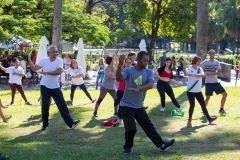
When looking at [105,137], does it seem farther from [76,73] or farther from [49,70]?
[76,73]

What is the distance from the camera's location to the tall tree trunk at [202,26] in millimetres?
19359

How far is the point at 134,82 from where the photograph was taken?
7.00 m

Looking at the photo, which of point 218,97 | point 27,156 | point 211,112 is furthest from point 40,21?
point 27,156

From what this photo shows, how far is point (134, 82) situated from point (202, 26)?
44.7ft

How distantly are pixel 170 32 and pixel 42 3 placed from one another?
1278 centimetres

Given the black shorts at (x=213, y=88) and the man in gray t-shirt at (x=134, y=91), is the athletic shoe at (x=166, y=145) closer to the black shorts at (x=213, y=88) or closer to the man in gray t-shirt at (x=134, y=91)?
the man in gray t-shirt at (x=134, y=91)

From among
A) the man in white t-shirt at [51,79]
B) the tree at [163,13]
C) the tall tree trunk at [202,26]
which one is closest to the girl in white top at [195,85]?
the man in white t-shirt at [51,79]

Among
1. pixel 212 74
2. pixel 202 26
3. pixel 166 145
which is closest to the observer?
pixel 166 145

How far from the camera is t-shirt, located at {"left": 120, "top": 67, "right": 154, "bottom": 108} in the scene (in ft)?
23.0

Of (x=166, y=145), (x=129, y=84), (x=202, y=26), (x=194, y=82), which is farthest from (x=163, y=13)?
(x=129, y=84)

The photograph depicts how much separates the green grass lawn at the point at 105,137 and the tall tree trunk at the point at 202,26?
7.42 meters

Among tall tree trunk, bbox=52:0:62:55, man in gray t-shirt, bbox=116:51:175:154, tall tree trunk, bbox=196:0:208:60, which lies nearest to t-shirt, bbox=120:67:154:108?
man in gray t-shirt, bbox=116:51:175:154

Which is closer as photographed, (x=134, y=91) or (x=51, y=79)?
(x=134, y=91)

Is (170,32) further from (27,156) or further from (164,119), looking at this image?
(27,156)
